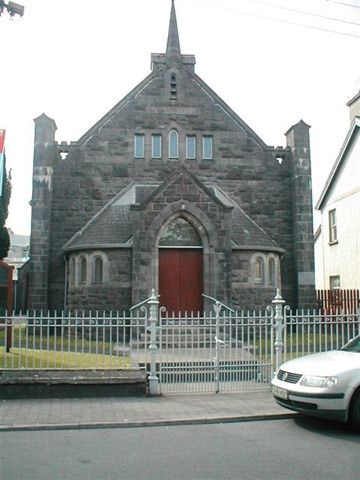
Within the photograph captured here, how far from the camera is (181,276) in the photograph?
1953 centimetres

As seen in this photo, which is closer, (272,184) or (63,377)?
(63,377)

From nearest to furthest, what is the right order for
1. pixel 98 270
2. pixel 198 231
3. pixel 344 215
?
pixel 198 231
pixel 98 270
pixel 344 215

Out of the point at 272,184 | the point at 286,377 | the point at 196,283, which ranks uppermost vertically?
the point at 272,184

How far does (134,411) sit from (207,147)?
51.3 ft

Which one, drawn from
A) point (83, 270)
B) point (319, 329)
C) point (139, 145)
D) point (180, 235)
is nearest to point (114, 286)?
point (83, 270)

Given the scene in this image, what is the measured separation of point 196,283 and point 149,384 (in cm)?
912

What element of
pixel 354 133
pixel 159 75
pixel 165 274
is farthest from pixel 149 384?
pixel 354 133

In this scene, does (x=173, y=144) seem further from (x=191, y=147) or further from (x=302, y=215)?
(x=302, y=215)

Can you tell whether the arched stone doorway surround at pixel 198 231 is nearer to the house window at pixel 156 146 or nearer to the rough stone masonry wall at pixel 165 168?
the rough stone masonry wall at pixel 165 168

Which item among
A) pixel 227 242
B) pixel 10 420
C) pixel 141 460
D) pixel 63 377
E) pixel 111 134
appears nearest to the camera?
pixel 141 460

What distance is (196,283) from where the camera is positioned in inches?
770

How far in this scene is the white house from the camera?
1102 inches

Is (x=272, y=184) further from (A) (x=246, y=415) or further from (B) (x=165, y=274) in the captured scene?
(A) (x=246, y=415)

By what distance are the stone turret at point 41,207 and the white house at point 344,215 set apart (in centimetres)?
1487
